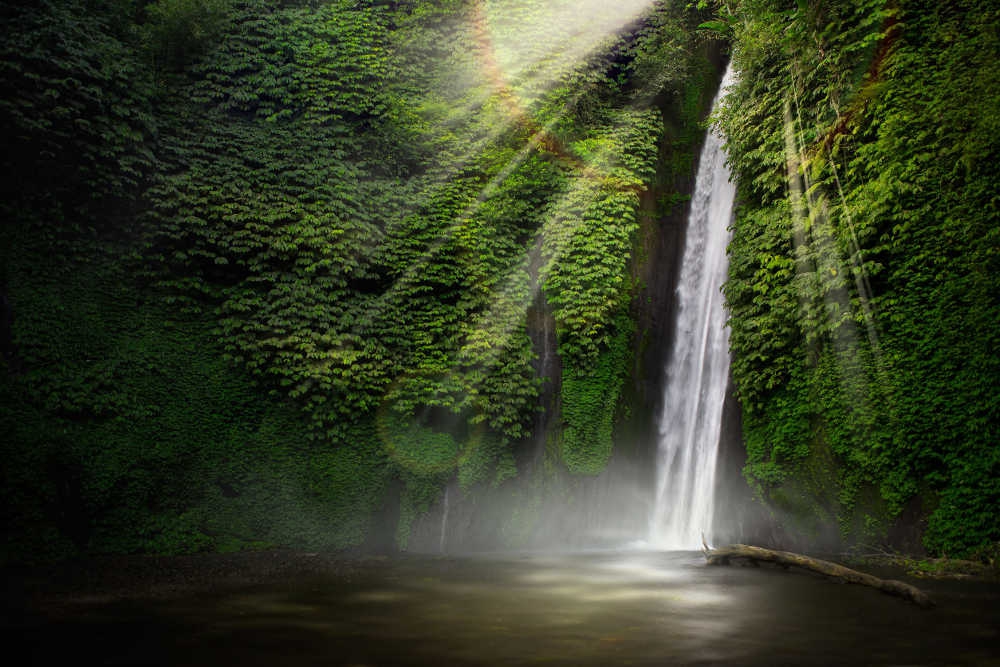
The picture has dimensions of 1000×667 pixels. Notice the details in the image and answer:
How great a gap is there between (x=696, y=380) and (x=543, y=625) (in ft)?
26.8

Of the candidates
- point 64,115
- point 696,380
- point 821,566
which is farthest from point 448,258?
point 821,566

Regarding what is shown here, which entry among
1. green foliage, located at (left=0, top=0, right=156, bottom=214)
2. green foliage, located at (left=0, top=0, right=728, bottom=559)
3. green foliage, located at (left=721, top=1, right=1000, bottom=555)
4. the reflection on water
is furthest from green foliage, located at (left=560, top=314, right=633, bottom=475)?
green foliage, located at (left=0, top=0, right=156, bottom=214)

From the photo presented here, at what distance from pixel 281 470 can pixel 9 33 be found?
9.45 m

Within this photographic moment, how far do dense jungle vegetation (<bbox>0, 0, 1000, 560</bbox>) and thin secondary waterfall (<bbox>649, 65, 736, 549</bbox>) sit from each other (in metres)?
0.99

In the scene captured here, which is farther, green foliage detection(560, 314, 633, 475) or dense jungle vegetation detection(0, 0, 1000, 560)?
green foliage detection(560, 314, 633, 475)

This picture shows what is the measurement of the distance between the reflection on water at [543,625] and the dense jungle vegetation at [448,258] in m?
2.84

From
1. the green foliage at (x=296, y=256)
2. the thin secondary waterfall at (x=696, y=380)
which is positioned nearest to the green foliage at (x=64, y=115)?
the green foliage at (x=296, y=256)

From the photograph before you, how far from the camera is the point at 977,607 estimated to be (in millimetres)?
5918

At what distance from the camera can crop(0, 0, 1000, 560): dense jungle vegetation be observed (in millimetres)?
8367

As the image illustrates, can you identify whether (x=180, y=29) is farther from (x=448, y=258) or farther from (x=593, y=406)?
(x=593, y=406)

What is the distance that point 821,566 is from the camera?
24.5 ft

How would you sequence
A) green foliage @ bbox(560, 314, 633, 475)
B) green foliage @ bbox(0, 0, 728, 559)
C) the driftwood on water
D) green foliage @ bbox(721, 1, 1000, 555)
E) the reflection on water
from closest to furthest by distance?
the reflection on water → the driftwood on water → green foliage @ bbox(721, 1, 1000, 555) → green foliage @ bbox(0, 0, 728, 559) → green foliage @ bbox(560, 314, 633, 475)

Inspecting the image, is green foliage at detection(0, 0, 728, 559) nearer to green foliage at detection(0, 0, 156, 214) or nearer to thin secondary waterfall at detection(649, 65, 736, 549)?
green foliage at detection(0, 0, 156, 214)

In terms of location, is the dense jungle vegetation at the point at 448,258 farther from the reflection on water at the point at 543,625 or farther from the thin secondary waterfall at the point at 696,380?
the reflection on water at the point at 543,625
